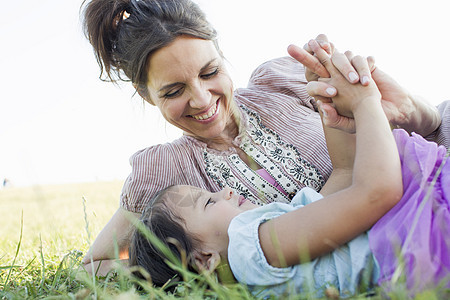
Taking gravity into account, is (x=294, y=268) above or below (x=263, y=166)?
below

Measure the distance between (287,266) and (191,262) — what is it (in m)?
0.44

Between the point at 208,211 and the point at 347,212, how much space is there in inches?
25.1

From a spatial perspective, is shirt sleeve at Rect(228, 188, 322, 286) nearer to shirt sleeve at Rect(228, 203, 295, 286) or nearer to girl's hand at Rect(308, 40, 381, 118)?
shirt sleeve at Rect(228, 203, 295, 286)

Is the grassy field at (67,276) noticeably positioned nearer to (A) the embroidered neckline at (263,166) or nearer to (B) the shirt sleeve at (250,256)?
(B) the shirt sleeve at (250,256)

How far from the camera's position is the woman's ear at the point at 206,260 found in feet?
5.83

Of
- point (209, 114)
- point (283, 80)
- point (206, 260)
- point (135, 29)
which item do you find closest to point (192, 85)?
point (209, 114)

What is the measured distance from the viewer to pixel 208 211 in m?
1.92

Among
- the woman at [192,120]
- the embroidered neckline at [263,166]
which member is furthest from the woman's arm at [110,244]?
the embroidered neckline at [263,166]

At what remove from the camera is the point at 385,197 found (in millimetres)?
1565

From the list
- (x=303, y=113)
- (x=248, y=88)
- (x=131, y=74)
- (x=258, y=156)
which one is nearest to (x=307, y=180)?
(x=258, y=156)

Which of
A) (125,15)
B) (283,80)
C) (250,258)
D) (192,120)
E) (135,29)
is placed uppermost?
(125,15)

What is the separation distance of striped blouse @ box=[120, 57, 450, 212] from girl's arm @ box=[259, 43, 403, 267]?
2.30 feet

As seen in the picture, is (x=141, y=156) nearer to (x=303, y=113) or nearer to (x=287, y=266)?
(x=303, y=113)

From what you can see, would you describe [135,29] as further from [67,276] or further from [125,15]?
[67,276]
